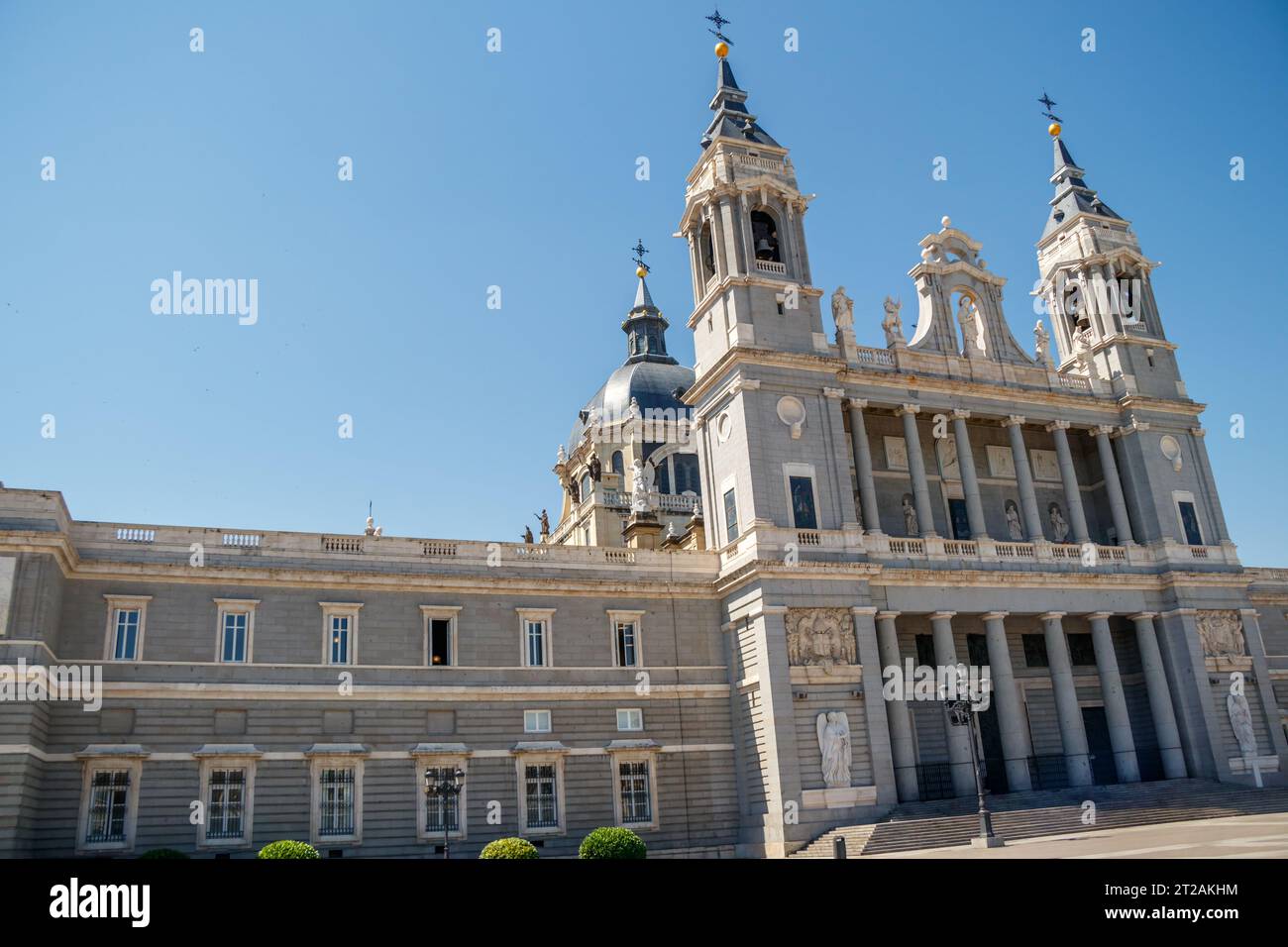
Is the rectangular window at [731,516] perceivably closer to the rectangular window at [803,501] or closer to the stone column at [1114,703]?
the rectangular window at [803,501]

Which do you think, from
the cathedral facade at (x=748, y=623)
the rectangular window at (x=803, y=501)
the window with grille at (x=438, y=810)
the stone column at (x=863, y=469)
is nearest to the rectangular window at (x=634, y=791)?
the cathedral facade at (x=748, y=623)

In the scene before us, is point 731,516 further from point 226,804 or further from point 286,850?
point 286,850

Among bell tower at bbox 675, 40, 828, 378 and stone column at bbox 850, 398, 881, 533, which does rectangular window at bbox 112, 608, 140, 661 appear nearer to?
bell tower at bbox 675, 40, 828, 378

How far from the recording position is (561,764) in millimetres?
34906

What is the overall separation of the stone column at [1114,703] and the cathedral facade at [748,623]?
0.39 ft

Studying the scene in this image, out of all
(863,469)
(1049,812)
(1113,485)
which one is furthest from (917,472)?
(1049,812)

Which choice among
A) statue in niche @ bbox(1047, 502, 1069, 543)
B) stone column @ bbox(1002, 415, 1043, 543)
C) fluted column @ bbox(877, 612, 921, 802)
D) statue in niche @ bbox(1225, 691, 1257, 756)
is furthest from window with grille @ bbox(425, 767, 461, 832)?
statue in niche @ bbox(1225, 691, 1257, 756)

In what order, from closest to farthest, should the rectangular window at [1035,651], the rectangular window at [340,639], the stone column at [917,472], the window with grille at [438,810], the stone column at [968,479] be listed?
the window with grille at [438,810] → the rectangular window at [340,639] → the stone column at [917,472] → the stone column at [968,479] → the rectangular window at [1035,651]

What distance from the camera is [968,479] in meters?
41.8

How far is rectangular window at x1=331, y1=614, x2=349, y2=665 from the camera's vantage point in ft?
110

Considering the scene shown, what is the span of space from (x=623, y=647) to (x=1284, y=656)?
32.4 m

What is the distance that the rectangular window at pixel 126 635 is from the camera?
31.0 m
